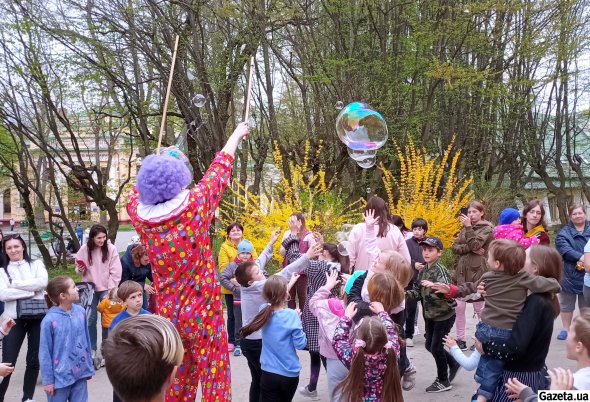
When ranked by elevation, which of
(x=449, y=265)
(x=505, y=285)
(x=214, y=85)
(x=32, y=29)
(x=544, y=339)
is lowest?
(x=449, y=265)

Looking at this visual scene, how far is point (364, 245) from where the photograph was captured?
6820 millimetres

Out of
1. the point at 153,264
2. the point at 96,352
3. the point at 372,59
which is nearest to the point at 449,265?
the point at 372,59

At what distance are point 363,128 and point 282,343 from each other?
511 centimetres

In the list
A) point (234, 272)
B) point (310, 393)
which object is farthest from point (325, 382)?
point (234, 272)

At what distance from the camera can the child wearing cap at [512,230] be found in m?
7.26

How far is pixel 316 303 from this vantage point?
4.62 metres

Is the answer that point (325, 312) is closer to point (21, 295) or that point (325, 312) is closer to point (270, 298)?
point (270, 298)

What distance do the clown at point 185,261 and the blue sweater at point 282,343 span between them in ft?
1.97

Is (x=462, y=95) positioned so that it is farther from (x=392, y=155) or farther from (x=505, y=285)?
(x=505, y=285)

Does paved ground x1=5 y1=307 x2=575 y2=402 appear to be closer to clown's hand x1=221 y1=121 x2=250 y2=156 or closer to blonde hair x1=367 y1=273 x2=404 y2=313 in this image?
blonde hair x1=367 y1=273 x2=404 y2=313

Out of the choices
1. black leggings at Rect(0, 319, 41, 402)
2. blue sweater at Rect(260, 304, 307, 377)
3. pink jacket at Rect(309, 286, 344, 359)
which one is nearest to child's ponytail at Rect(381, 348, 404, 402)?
pink jacket at Rect(309, 286, 344, 359)

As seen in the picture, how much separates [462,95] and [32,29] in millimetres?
12709

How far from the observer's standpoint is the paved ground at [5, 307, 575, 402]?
5.93 metres

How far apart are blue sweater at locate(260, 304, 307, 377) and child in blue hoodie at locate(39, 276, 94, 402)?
1.48 metres
